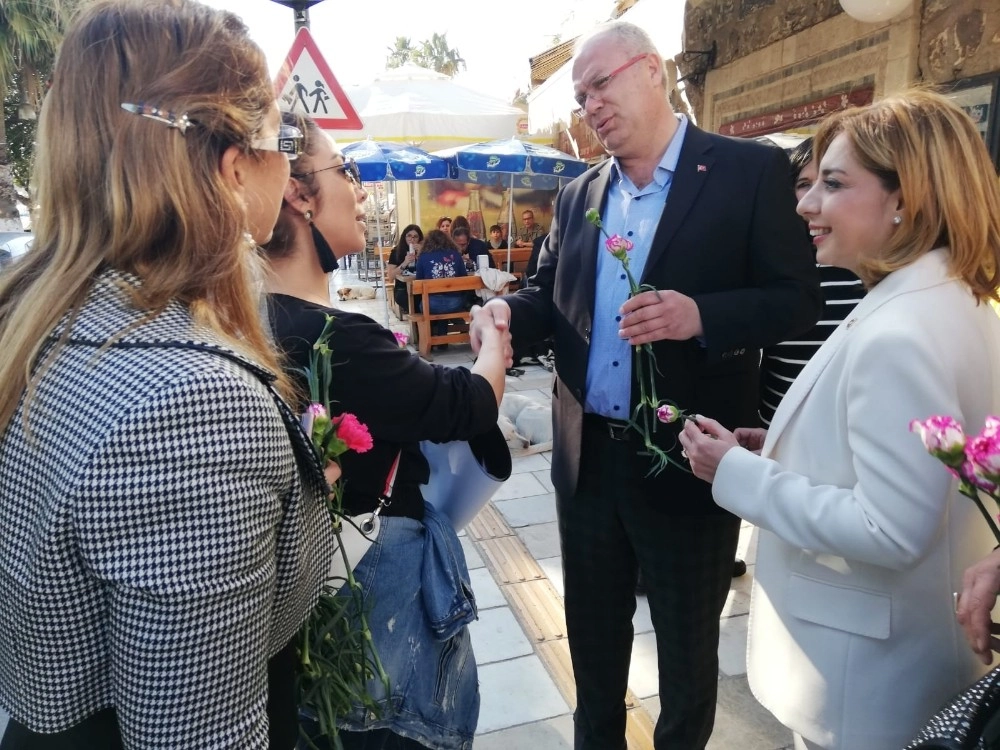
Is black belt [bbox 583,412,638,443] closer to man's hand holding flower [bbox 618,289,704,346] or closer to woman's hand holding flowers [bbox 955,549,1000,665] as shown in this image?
man's hand holding flower [bbox 618,289,704,346]

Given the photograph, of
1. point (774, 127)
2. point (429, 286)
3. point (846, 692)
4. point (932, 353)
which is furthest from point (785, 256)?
point (429, 286)

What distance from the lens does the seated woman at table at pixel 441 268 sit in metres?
9.30

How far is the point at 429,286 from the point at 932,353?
8172mm

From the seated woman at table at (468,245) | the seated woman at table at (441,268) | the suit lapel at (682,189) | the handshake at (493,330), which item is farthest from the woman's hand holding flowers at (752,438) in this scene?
the seated woman at table at (468,245)

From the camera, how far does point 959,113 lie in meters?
1.40

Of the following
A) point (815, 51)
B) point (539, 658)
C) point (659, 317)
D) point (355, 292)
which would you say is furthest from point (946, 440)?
point (355, 292)

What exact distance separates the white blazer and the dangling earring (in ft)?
3.24

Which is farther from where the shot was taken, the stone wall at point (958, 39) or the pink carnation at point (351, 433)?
the stone wall at point (958, 39)

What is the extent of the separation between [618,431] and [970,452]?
3.77 ft

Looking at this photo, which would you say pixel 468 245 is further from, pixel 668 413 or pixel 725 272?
pixel 668 413

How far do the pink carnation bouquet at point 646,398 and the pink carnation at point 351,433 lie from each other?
0.83m

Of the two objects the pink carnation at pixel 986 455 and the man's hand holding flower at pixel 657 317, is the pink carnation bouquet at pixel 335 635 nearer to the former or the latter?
the man's hand holding flower at pixel 657 317

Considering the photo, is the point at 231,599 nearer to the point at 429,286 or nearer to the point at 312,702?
the point at 312,702

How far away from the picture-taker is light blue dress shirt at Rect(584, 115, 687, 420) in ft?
6.63
